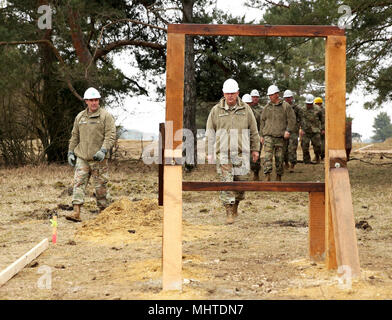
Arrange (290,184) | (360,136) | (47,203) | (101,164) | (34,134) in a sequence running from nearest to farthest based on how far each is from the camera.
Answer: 1. (290,184)
2. (101,164)
3. (47,203)
4. (34,134)
5. (360,136)

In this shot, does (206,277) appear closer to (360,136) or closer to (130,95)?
(130,95)

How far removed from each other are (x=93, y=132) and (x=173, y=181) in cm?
416

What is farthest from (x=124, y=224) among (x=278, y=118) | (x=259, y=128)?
(x=259, y=128)

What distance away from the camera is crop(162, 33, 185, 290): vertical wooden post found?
4.28 m

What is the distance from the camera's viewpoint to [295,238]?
6957 millimetres

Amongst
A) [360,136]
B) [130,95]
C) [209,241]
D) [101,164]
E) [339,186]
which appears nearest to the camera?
[339,186]

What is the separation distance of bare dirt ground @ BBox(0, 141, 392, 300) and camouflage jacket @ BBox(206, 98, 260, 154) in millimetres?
1078

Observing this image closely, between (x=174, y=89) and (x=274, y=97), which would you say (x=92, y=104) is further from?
(x=274, y=97)

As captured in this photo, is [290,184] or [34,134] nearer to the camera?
[290,184]

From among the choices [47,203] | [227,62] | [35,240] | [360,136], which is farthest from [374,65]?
[360,136]

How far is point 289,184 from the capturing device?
5043mm

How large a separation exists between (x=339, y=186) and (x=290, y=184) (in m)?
0.46

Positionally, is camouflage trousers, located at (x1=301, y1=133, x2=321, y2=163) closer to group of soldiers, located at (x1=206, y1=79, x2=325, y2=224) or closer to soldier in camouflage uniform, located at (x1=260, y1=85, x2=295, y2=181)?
group of soldiers, located at (x1=206, y1=79, x2=325, y2=224)

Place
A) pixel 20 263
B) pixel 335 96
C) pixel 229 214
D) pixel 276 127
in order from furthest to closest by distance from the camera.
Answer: pixel 276 127 → pixel 229 214 → pixel 20 263 → pixel 335 96
